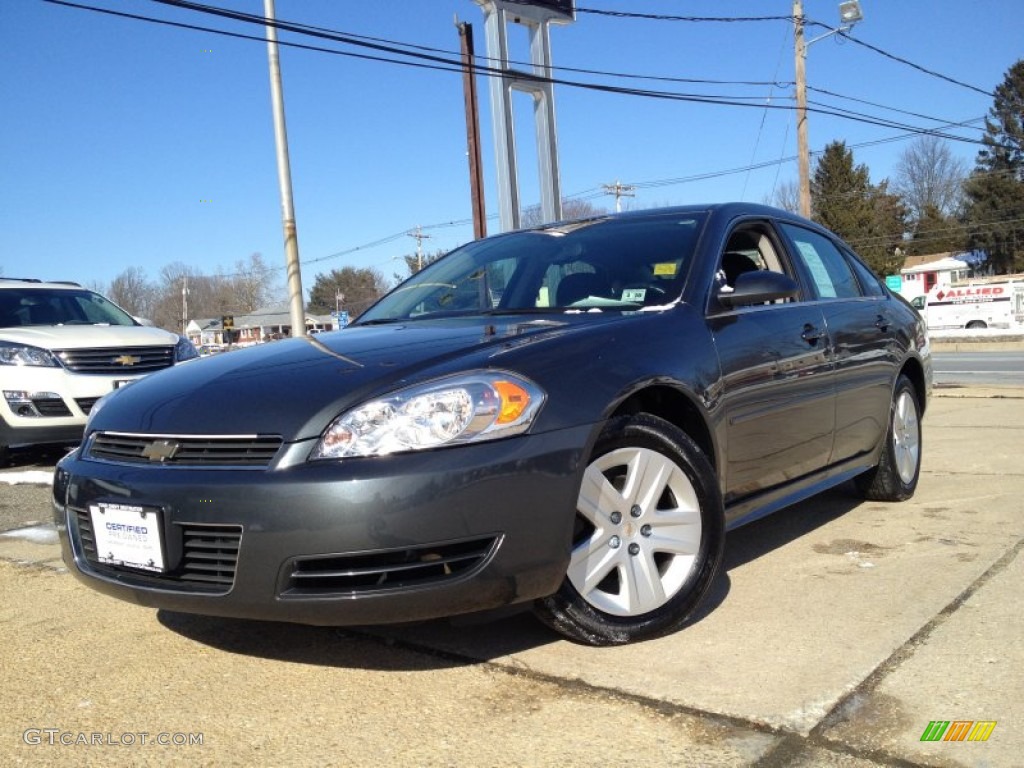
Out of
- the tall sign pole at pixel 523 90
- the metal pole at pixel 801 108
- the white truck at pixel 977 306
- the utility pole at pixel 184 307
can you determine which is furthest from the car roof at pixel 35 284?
the utility pole at pixel 184 307

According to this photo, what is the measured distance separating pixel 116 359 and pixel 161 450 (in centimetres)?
530

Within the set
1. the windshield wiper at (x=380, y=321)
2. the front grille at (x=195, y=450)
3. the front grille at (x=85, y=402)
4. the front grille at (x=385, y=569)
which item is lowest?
the front grille at (x=385, y=569)

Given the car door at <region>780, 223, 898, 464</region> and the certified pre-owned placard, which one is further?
the car door at <region>780, 223, 898, 464</region>

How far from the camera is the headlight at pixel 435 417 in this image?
2.38 metres

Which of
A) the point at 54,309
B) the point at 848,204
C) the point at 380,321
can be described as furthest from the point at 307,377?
the point at 848,204

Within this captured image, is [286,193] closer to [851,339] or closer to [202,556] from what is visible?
[851,339]

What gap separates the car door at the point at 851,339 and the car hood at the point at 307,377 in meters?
1.46

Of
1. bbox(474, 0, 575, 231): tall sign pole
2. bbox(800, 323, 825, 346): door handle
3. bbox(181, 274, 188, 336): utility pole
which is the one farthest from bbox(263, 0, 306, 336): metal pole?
bbox(181, 274, 188, 336): utility pole

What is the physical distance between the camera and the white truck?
1368 inches

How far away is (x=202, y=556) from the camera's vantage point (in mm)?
2430

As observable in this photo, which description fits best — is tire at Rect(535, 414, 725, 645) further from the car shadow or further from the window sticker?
the window sticker

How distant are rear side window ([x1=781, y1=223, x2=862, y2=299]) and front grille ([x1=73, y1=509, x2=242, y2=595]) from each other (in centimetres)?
290

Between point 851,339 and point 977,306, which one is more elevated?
point 851,339

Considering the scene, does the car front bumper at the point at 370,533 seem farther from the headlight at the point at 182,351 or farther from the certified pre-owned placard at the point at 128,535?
the headlight at the point at 182,351
